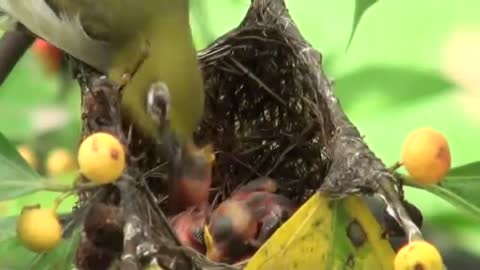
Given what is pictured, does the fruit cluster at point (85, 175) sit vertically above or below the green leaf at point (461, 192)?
above

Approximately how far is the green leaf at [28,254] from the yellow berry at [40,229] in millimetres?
124

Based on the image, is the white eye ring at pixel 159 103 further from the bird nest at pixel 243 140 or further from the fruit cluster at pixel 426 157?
the fruit cluster at pixel 426 157

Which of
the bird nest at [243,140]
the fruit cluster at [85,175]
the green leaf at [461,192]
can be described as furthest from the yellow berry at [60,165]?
the green leaf at [461,192]

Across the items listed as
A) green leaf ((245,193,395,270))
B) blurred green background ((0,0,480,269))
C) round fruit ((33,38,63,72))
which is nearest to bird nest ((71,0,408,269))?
green leaf ((245,193,395,270))

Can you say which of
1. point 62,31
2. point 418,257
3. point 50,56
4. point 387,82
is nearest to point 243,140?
point 62,31

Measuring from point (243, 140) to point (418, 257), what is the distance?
0.69 meters

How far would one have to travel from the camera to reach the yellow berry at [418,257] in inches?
42.7

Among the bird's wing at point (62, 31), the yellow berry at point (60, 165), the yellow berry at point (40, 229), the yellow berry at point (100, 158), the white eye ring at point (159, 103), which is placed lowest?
the yellow berry at point (60, 165)

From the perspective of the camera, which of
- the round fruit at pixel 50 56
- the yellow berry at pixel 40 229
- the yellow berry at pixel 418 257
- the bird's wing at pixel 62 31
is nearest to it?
the yellow berry at pixel 418 257

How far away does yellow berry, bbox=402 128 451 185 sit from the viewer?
3.80 ft

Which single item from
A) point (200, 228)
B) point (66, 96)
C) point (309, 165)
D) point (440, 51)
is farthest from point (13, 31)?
point (440, 51)

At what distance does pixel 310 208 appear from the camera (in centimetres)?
121

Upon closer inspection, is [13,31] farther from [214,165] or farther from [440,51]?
[440,51]

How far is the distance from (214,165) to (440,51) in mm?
1040
